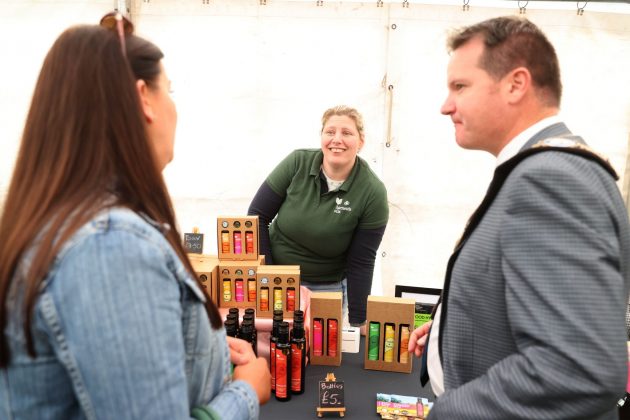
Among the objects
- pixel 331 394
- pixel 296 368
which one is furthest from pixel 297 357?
pixel 331 394

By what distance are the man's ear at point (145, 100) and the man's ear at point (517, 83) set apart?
32.8 inches

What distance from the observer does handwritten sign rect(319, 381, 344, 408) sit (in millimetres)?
1439

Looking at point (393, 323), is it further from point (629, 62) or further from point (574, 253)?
point (629, 62)

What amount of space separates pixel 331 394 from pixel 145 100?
114 cm

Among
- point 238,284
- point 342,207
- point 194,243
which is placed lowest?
point 238,284

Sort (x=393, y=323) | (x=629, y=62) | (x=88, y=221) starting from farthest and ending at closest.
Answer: (x=629, y=62), (x=393, y=323), (x=88, y=221)

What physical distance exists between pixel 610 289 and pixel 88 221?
867mm

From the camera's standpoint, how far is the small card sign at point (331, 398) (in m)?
1.43

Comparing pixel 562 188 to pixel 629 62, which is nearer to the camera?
pixel 562 188

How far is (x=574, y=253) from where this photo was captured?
79 centimetres

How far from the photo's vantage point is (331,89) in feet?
9.82

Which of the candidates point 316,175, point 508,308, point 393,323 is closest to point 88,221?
point 508,308

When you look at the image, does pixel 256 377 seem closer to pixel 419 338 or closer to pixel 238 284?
pixel 419 338

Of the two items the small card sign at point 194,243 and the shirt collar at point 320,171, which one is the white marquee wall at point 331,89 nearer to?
the shirt collar at point 320,171
